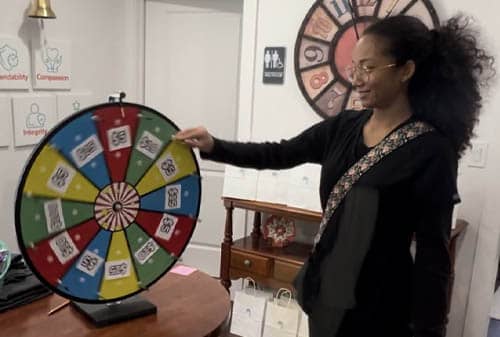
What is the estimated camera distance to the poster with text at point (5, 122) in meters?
2.87

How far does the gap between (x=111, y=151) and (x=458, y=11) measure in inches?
73.4

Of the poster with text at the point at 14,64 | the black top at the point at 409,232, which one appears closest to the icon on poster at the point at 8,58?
the poster with text at the point at 14,64

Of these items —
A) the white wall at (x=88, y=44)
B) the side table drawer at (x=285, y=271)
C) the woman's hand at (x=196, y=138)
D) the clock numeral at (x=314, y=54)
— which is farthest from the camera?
the white wall at (x=88, y=44)

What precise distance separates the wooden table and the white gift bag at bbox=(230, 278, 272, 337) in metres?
1.20

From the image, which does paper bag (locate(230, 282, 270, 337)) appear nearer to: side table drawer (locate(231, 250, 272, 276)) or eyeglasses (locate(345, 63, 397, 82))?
side table drawer (locate(231, 250, 272, 276))

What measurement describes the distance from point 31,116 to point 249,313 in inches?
69.0

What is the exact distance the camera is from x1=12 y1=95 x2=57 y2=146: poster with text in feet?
9.74

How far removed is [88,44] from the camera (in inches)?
136

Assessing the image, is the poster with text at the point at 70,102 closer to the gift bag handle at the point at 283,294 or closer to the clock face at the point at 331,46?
the clock face at the point at 331,46

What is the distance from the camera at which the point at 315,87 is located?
272 cm

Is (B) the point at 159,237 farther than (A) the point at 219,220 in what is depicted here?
No

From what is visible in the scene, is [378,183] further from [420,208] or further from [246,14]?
[246,14]

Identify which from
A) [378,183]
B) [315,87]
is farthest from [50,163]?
[315,87]

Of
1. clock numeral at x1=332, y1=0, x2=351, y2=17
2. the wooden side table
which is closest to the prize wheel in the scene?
the wooden side table
